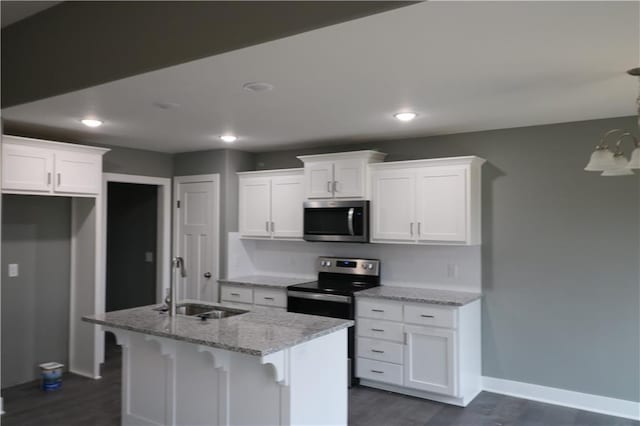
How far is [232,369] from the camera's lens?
2984mm

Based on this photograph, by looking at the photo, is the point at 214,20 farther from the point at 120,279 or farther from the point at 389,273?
the point at 120,279

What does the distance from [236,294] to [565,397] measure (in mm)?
3257

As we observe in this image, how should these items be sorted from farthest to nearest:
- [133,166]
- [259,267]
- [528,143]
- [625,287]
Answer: [259,267]
[133,166]
[528,143]
[625,287]

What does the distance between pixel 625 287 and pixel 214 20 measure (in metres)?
3.62

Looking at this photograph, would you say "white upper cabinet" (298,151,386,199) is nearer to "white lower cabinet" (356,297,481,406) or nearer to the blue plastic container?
"white lower cabinet" (356,297,481,406)

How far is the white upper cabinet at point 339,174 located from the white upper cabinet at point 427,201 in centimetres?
12

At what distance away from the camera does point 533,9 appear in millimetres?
1905

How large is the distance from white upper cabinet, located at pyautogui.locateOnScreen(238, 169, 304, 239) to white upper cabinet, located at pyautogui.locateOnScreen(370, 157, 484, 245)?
0.94 m

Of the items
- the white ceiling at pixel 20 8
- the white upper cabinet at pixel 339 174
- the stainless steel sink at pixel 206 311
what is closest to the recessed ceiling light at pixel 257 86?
the white ceiling at pixel 20 8

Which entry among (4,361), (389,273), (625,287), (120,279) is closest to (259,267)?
(389,273)

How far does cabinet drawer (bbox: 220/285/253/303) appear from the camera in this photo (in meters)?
5.21

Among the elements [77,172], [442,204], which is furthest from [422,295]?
[77,172]

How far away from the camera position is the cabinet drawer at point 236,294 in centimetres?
521

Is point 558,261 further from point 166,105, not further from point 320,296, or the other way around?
point 166,105
